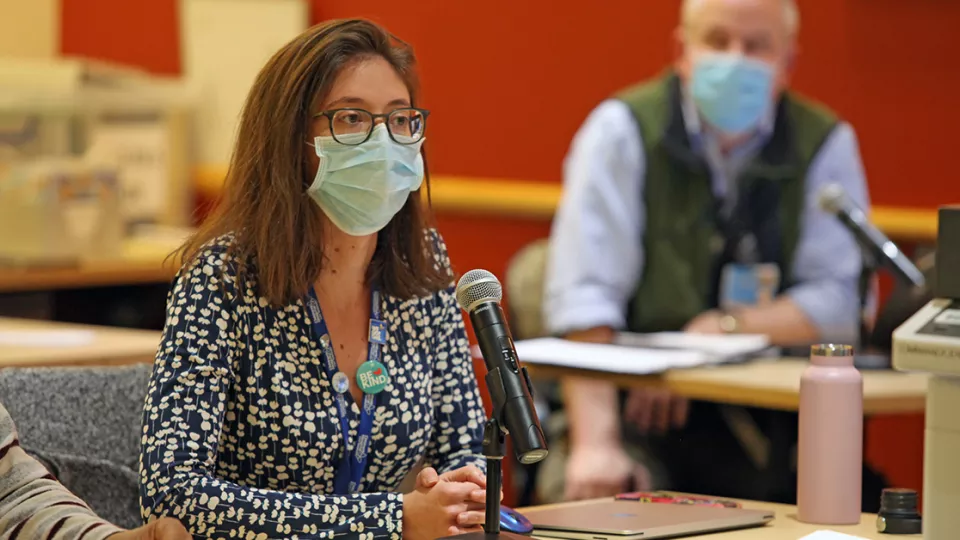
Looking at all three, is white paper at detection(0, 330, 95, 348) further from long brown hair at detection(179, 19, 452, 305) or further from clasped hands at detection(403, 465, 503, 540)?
clasped hands at detection(403, 465, 503, 540)

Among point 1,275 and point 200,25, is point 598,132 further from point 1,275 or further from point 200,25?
point 200,25

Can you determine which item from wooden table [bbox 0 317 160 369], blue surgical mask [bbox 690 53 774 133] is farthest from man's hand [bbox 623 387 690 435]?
wooden table [bbox 0 317 160 369]

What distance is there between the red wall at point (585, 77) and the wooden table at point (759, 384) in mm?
1156

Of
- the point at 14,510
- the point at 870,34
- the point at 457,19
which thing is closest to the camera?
the point at 14,510

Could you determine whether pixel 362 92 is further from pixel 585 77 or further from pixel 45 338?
pixel 585 77

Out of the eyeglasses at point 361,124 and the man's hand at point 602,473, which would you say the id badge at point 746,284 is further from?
the eyeglasses at point 361,124

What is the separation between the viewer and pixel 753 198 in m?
3.96

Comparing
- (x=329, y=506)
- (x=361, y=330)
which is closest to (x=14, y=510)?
(x=329, y=506)

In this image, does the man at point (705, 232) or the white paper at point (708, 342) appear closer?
the white paper at point (708, 342)

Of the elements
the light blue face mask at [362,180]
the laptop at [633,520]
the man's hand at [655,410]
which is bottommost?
the man's hand at [655,410]

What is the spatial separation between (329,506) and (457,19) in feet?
12.1

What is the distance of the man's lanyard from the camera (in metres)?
2.08

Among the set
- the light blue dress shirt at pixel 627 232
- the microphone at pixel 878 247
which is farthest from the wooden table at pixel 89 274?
the microphone at pixel 878 247

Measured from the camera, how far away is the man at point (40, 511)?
179 centimetres
